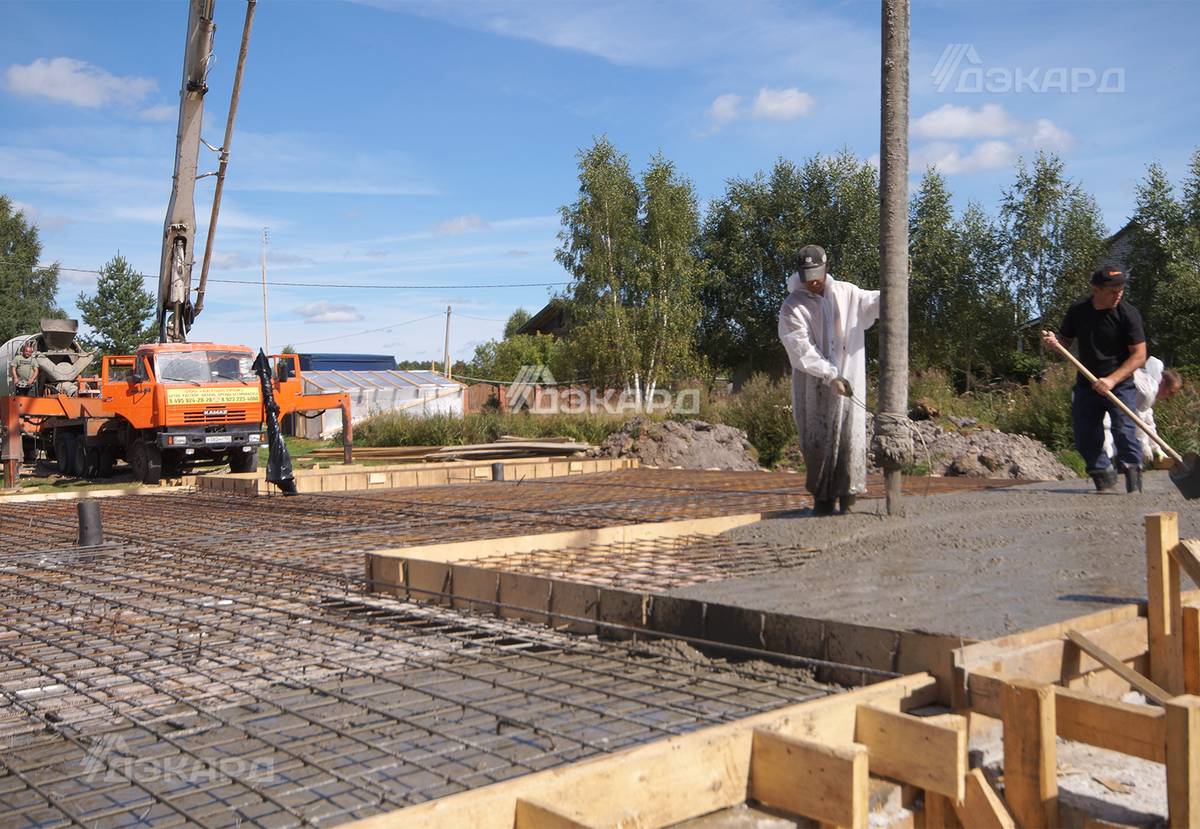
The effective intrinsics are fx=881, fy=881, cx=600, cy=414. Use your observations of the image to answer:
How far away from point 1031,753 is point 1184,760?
0.93 feet

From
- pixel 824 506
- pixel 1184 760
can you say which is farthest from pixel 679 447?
pixel 1184 760

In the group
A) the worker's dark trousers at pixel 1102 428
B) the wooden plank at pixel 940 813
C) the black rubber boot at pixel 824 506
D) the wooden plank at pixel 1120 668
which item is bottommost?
the wooden plank at pixel 940 813

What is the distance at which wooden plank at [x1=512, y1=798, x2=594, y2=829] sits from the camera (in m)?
1.42

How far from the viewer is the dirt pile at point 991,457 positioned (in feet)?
31.9

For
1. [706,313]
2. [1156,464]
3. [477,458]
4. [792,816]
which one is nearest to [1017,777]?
[792,816]

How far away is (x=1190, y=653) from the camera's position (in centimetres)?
260

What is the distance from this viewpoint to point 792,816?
1815 mm

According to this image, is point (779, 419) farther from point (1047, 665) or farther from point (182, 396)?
point (1047, 665)

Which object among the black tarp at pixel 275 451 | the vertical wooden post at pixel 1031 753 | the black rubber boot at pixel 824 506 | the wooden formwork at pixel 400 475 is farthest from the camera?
the wooden formwork at pixel 400 475

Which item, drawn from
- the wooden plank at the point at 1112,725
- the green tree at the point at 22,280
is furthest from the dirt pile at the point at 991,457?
the green tree at the point at 22,280

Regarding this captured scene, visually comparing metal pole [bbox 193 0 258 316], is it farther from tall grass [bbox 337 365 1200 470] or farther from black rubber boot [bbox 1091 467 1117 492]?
black rubber boot [bbox 1091 467 1117 492]

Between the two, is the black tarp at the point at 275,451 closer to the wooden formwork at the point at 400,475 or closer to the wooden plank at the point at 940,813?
the wooden formwork at the point at 400,475

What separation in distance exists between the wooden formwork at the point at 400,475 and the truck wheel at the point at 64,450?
490cm

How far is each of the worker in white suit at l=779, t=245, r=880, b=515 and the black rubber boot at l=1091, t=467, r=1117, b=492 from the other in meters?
1.70
